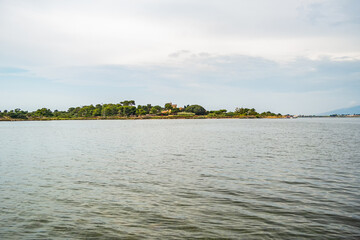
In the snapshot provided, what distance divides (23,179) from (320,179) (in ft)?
77.6

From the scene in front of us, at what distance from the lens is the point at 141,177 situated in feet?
73.3

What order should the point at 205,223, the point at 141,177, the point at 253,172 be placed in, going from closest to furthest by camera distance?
the point at 205,223 < the point at 141,177 < the point at 253,172

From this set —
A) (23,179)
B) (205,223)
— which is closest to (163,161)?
(23,179)

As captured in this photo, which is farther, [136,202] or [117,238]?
[136,202]

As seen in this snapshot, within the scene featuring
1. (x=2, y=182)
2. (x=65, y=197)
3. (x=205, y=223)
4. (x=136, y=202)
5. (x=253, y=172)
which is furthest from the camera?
(x=253, y=172)

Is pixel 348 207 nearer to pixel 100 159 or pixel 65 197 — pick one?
pixel 65 197

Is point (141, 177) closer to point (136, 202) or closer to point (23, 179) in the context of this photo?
point (136, 202)

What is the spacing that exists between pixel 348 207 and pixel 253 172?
31.6ft

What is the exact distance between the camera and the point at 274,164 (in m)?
28.0

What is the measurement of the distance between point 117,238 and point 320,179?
16876 millimetres

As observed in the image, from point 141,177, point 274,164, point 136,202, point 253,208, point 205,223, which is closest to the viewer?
point 205,223

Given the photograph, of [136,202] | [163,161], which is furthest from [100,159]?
[136,202]

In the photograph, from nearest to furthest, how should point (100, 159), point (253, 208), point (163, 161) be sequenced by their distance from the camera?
point (253, 208) → point (163, 161) → point (100, 159)

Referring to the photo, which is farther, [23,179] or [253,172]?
[253,172]
